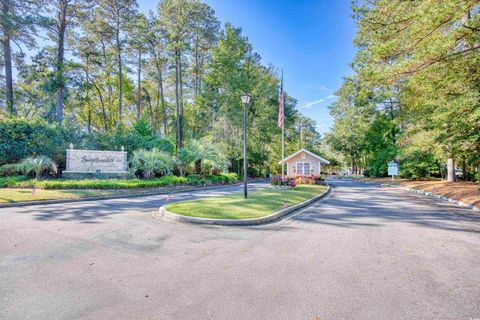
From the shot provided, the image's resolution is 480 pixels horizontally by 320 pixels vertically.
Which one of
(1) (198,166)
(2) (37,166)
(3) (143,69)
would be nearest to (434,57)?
(1) (198,166)

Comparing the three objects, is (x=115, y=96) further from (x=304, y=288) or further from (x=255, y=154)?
(x=304, y=288)

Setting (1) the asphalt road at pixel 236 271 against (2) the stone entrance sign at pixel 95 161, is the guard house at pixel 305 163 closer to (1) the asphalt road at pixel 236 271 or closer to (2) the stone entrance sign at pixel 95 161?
(2) the stone entrance sign at pixel 95 161

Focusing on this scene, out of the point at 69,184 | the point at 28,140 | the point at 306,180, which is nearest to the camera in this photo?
the point at 69,184

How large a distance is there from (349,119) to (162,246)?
40.5 metres

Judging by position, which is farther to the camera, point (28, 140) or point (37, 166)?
point (28, 140)

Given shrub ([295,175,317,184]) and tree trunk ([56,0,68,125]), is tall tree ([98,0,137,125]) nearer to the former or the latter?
tree trunk ([56,0,68,125])

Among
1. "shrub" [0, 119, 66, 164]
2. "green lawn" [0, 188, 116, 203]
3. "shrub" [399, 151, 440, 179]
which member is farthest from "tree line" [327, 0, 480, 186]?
"shrub" [0, 119, 66, 164]

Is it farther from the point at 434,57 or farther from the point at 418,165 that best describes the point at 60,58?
the point at 418,165

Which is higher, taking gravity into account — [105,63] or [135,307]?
[105,63]

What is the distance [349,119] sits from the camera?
38.8 metres

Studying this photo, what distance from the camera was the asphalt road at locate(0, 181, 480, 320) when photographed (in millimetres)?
2527

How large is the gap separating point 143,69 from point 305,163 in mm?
23759

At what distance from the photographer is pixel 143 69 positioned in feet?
97.9

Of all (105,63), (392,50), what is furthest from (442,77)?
(105,63)
